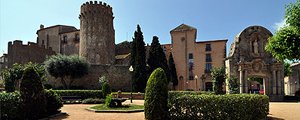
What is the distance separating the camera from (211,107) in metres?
11.9

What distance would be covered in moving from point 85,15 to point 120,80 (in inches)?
577

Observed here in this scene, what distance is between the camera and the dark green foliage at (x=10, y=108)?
520 inches

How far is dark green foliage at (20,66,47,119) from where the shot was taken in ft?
43.3

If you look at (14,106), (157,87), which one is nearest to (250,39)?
(157,87)

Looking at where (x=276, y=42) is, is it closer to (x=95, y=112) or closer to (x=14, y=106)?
(x=95, y=112)

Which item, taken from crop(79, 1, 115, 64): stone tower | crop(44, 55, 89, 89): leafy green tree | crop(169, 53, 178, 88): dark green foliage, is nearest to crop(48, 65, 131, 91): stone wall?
crop(44, 55, 89, 89): leafy green tree

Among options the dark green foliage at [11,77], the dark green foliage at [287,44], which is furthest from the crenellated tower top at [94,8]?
the dark green foliage at [287,44]

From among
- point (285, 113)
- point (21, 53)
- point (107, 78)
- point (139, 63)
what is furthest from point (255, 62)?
point (21, 53)

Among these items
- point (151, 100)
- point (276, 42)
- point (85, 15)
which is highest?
point (85, 15)

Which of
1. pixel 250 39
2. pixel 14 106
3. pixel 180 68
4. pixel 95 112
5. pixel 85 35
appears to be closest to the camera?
pixel 14 106

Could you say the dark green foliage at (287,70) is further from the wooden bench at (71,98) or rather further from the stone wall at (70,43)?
the stone wall at (70,43)

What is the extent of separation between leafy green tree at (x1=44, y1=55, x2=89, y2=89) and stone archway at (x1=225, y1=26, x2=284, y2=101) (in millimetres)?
19347

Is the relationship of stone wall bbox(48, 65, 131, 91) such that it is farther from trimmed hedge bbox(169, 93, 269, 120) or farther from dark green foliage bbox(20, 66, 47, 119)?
trimmed hedge bbox(169, 93, 269, 120)

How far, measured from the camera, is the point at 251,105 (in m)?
12.4
